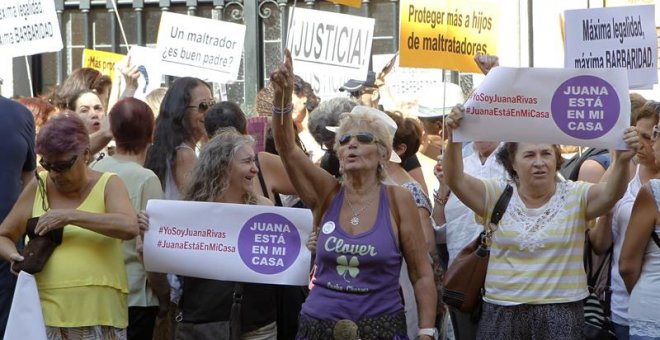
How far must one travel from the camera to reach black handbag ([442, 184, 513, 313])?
19.2 feet

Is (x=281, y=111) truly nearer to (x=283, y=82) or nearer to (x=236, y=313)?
(x=283, y=82)

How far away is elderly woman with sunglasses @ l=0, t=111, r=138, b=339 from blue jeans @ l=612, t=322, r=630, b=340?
89.8 inches

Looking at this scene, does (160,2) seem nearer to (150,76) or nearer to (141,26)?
(141,26)

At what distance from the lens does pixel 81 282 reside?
5715 mm

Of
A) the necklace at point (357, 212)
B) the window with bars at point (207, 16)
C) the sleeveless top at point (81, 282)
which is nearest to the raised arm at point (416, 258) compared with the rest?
the necklace at point (357, 212)

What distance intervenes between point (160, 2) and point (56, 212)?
7763 millimetres

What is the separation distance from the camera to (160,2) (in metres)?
13.1

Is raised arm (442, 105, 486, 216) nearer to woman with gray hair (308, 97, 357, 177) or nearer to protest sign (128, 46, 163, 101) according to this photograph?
woman with gray hair (308, 97, 357, 177)

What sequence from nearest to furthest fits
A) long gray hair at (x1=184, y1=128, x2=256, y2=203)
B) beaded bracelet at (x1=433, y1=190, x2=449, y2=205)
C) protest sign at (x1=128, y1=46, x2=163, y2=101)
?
long gray hair at (x1=184, y1=128, x2=256, y2=203), beaded bracelet at (x1=433, y1=190, x2=449, y2=205), protest sign at (x1=128, y1=46, x2=163, y2=101)

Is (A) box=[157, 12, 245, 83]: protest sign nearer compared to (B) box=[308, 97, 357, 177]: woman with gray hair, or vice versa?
(B) box=[308, 97, 357, 177]: woman with gray hair

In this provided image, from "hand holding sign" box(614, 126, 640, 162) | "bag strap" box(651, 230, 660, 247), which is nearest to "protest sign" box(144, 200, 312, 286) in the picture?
"hand holding sign" box(614, 126, 640, 162)

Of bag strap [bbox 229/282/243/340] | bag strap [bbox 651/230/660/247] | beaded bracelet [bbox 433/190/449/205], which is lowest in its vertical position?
bag strap [bbox 229/282/243/340]

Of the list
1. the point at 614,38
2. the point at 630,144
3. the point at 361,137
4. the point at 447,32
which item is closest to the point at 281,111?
the point at 361,137

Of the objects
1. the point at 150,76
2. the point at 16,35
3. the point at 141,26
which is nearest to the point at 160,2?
the point at 141,26
